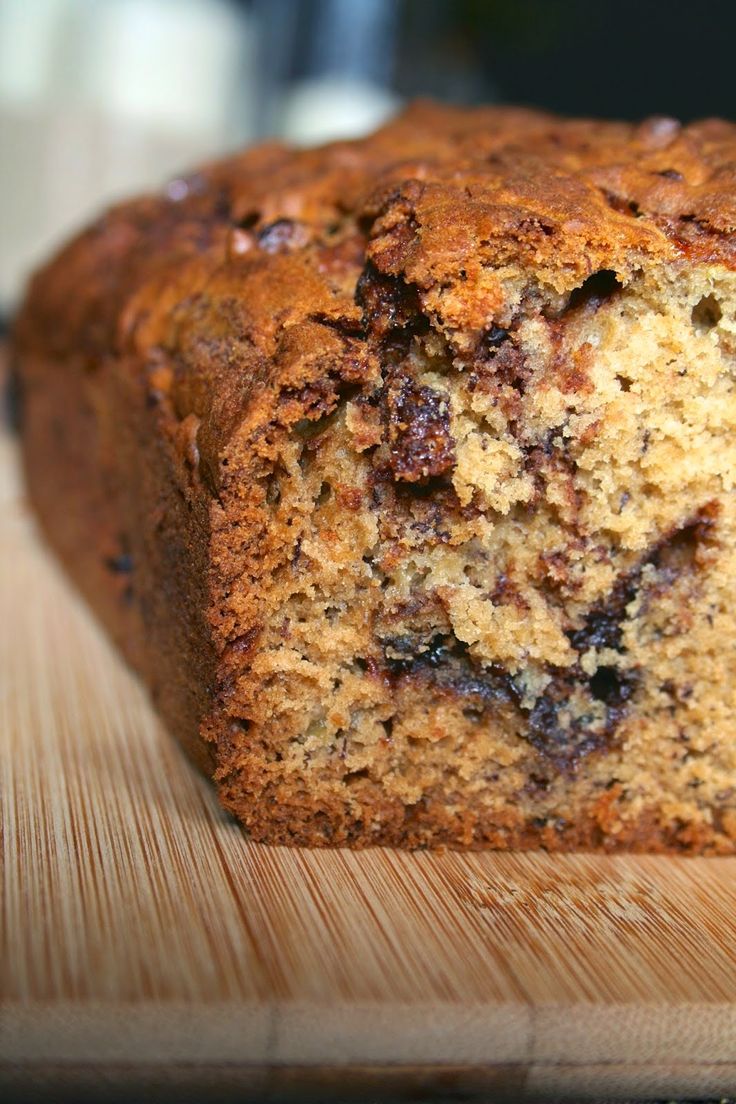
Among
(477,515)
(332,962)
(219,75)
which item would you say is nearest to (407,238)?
(477,515)

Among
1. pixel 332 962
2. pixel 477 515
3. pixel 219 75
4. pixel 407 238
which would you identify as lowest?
pixel 332 962

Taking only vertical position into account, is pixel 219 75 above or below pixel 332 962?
above

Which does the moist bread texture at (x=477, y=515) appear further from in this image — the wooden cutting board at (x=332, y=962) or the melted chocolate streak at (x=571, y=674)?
the wooden cutting board at (x=332, y=962)

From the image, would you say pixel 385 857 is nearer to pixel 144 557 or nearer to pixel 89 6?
pixel 144 557

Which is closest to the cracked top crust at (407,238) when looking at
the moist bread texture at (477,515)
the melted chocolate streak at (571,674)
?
the moist bread texture at (477,515)

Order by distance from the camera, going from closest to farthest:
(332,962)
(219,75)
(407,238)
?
(332,962) < (407,238) < (219,75)

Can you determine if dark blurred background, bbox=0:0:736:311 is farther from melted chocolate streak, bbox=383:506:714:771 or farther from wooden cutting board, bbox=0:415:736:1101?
wooden cutting board, bbox=0:415:736:1101

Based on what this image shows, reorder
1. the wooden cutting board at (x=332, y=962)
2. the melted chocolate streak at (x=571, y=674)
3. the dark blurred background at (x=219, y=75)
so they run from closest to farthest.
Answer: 1. the wooden cutting board at (x=332, y=962)
2. the melted chocolate streak at (x=571, y=674)
3. the dark blurred background at (x=219, y=75)

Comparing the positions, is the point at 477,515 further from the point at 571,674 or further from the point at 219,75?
the point at 219,75
